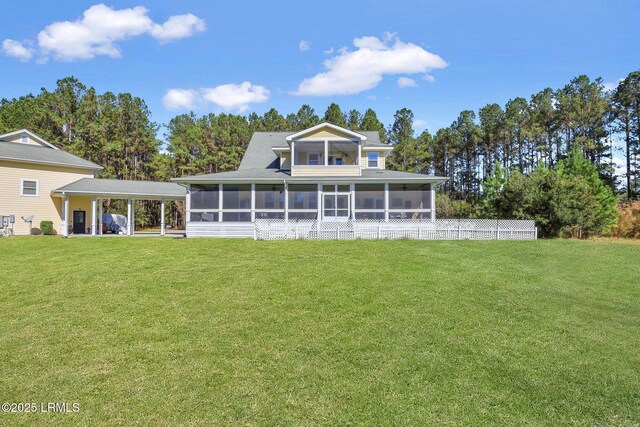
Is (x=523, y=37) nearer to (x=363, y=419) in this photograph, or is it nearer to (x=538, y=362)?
(x=538, y=362)

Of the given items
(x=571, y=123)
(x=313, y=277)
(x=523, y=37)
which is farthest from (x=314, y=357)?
(x=571, y=123)

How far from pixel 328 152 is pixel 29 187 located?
18.9 metres

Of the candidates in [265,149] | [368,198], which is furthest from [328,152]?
[265,149]

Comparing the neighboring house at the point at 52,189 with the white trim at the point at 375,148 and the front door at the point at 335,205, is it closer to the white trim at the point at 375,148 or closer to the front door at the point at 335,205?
the front door at the point at 335,205

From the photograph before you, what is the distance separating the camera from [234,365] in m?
4.34

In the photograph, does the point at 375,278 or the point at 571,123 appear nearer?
the point at 375,278

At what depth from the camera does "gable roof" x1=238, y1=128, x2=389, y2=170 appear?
78.0 feet

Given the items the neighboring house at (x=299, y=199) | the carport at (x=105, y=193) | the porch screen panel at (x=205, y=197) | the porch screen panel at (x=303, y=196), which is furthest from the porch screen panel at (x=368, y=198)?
the carport at (x=105, y=193)

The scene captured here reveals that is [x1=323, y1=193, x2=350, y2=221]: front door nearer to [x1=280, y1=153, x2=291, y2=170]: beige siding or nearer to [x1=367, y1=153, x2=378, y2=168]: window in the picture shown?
[x1=367, y1=153, x2=378, y2=168]: window

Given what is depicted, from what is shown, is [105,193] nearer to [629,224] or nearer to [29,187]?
[29,187]

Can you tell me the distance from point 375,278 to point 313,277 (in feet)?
5.00

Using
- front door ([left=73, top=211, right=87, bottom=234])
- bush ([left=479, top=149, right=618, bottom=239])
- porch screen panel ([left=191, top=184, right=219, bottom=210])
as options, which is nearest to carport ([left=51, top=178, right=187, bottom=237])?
front door ([left=73, top=211, right=87, bottom=234])

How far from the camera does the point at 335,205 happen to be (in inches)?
746

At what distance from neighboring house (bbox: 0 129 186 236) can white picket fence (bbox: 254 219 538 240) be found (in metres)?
10.4
